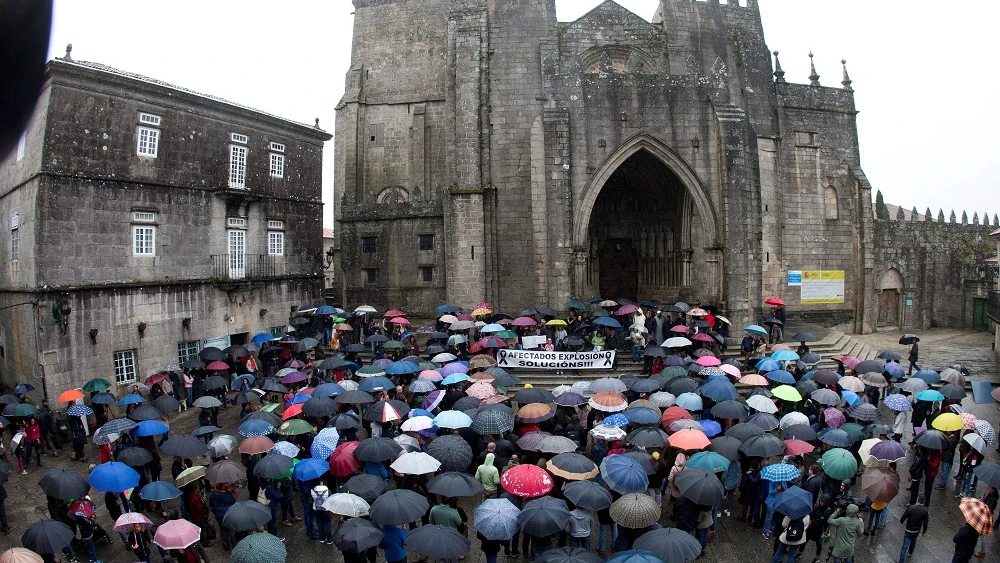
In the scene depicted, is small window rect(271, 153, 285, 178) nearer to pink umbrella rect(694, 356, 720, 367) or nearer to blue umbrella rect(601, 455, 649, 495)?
pink umbrella rect(694, 356, 720, 367)

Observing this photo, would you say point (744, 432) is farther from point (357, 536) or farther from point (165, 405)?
point (165, 405)

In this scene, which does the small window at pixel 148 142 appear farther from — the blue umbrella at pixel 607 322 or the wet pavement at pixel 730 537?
the blue umbrella at pixel 607 322

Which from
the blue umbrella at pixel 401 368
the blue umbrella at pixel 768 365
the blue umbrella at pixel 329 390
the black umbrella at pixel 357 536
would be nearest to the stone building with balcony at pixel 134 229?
the blue umbrella at pixel 329 390

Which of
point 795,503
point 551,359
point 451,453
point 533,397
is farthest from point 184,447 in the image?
point 551,359

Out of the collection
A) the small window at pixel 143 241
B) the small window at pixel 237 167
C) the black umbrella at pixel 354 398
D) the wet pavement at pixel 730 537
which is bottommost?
the wet pavement at pixel 730 537

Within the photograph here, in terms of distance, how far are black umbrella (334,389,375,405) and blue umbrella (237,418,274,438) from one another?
151 centimetres

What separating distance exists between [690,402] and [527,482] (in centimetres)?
509

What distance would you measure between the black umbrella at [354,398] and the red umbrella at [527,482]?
4.60 m

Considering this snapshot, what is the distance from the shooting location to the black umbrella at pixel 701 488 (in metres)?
9.14

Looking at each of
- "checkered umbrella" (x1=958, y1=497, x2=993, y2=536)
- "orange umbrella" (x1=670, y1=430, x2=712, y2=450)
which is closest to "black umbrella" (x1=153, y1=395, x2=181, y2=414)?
"orange umbrella" (x1=670, y1=430, x2=712, y2=450)

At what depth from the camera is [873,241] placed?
32.2 m

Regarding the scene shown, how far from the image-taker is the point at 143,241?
21141 millimetres

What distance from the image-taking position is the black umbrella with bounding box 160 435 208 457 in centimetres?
1110

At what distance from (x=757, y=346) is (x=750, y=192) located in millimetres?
6696
